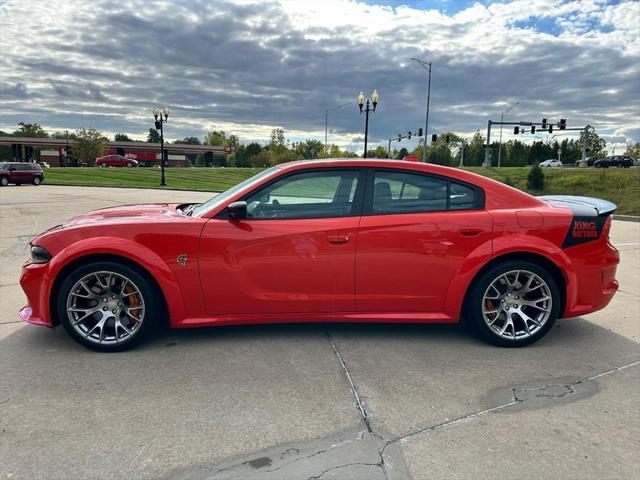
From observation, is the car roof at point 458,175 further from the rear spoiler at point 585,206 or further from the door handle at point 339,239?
the door handle at point 339,239

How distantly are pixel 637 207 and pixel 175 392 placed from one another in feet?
75.4

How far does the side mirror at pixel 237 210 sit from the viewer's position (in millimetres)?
3746

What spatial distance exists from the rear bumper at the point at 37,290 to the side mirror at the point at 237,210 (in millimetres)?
1484

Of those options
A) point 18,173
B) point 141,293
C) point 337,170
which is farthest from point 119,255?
point 18,173

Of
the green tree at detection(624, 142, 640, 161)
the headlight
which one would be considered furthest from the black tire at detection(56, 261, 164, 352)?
the green tree at detection(624, 142, 640, 161)

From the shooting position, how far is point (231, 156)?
366 ft

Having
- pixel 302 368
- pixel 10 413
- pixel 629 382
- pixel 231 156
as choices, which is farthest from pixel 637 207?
pixel 231 156

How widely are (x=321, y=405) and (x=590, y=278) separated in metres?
2.60

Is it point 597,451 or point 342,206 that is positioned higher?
point 342,206

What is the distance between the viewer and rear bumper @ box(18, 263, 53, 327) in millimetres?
3693

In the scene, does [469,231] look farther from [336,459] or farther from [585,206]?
[336,459]

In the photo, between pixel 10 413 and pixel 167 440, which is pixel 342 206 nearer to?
pixel 167 440

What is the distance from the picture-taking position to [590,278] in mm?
4023

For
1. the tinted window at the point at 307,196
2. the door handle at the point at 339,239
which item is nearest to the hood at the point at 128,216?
the tinted window at the point at 307,196
